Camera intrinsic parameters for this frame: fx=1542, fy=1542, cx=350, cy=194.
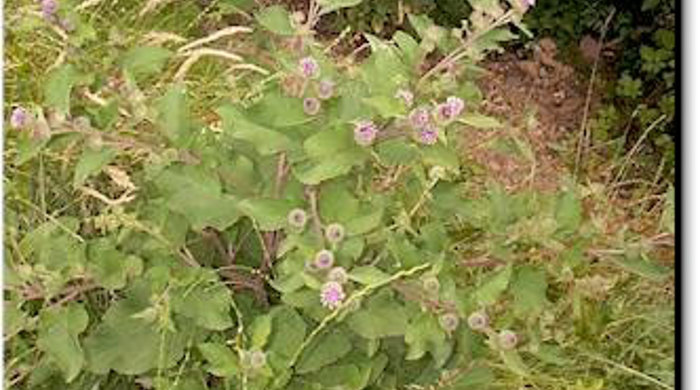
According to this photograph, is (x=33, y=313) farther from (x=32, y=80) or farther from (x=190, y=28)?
(x=190, y=28)

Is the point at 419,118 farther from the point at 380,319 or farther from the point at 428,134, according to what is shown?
the point at 380,319

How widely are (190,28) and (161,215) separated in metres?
1.33

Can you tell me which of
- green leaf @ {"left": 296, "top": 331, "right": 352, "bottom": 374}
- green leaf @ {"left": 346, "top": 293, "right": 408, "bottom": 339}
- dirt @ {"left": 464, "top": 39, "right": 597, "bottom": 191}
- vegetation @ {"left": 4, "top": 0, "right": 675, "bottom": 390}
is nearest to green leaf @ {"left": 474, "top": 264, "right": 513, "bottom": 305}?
vegetation @ {"left": 4, "top": 0, "right": 675, "bottom": 390}

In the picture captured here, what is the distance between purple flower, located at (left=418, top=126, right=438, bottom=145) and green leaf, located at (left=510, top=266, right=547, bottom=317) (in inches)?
11.6

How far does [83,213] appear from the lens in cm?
253

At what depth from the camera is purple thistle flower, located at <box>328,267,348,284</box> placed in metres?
1.94

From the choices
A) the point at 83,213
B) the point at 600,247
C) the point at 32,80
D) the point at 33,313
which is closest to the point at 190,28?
the point at 32,80

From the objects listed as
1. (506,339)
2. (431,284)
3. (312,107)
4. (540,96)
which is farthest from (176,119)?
(540,96)

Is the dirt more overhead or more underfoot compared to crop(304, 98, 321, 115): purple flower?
more underfoot

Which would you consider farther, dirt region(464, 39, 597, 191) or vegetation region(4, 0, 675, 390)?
dirt region(464, 39, 597, 191)

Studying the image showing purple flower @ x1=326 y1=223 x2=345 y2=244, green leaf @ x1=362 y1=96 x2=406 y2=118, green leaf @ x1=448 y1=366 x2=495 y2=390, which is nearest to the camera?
green leaf @ x1=362 y1=96 x2=406 y2=118

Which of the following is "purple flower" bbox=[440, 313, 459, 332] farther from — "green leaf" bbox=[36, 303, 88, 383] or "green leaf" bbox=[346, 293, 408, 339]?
"green leaf" bbox=[36, 303, 88, 383]

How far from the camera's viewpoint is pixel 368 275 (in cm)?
194

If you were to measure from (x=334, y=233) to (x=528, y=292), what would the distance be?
0.30 meters
